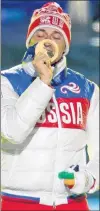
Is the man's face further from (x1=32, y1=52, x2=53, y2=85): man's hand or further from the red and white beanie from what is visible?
(x1=32, y1=52, x2=53, y2=85): man's hand

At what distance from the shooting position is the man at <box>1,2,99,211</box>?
1.37 metres

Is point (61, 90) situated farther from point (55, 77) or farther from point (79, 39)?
point (79, 39)

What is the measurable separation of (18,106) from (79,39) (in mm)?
1404

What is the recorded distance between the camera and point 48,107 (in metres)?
1.40

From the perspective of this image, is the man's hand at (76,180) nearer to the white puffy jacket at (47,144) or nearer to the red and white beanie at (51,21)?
the white puffy jacket at (47,144)

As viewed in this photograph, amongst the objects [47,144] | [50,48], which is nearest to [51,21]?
[50,48]

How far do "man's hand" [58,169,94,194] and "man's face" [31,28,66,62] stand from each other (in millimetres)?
260

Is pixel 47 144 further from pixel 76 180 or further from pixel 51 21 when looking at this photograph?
pixel 51 21

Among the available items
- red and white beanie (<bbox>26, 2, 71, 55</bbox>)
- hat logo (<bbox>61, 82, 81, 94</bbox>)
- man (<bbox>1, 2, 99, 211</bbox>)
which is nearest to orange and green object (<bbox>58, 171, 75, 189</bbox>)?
man (<bbox>1, 2, 99, 211</bbox>)

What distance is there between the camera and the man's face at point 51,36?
4.65ft

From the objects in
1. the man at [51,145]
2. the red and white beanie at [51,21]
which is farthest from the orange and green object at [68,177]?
the red and white beanie at [51,21]

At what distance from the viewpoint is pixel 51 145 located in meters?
1.37

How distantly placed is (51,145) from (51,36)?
25 cm

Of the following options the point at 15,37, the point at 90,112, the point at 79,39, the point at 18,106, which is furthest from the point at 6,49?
the point at 18,106
